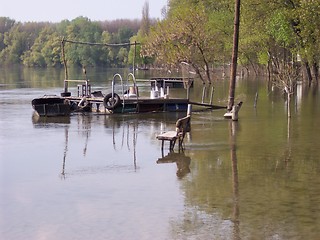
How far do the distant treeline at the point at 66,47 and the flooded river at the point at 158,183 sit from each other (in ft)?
374

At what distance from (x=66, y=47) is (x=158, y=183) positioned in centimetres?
14196

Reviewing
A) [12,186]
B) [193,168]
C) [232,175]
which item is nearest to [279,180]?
[232,175]

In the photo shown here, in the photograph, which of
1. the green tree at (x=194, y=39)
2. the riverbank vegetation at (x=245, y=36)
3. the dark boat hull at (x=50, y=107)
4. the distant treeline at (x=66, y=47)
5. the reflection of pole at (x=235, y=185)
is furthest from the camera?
the distant treeline at (x=66, y=47)

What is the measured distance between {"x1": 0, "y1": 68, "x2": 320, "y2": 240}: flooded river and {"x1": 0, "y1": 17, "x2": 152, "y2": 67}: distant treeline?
114 meters

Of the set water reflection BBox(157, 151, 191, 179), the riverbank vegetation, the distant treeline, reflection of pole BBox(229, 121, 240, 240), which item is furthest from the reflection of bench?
the distant treeline

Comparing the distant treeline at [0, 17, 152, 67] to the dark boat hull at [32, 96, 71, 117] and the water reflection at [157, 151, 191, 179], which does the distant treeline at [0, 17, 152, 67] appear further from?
the water reflection at [157, 151, 191, 179]

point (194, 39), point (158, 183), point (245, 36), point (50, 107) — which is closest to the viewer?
point (158, 183)

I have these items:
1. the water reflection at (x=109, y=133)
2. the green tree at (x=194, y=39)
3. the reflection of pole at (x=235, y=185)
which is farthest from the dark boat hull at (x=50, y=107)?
the green tree at (x=194, y=39)

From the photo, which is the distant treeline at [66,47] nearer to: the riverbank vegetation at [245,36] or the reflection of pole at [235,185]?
the riverbank vegetation at [245,36]

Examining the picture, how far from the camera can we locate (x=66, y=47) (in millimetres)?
151750

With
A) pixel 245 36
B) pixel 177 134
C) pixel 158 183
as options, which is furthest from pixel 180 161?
pixel 245 36

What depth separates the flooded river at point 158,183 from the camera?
9953 millimetres

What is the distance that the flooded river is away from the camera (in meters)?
9.95

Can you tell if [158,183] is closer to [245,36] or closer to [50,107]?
[50,107]
